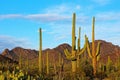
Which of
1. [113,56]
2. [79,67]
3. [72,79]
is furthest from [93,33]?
[113,56]

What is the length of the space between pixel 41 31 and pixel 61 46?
229ft

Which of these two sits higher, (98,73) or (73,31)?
(73,31)

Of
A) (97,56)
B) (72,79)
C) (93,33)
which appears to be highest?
(93,33)

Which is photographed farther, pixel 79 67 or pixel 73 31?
pixel 79 67

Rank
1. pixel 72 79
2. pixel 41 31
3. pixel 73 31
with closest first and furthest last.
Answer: pixel 72 79 < pixel 73 31 < pixel 41 31

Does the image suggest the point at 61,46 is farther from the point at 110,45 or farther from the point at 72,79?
the point at 72,79

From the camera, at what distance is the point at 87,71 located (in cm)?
3191

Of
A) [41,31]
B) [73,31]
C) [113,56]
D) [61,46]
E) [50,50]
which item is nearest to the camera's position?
[73,31]

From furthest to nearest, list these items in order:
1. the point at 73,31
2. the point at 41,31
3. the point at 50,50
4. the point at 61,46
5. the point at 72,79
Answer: the point at 61,46
the point at 50,50
the point at 41,31
the point at 73,31
the point at 72,79

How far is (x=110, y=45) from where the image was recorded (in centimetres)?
9556

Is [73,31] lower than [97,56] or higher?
higher

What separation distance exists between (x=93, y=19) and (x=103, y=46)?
66.3 m

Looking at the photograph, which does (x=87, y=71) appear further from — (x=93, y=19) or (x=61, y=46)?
(x=61, y=46)

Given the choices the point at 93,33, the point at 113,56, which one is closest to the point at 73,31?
the point at 93,33
